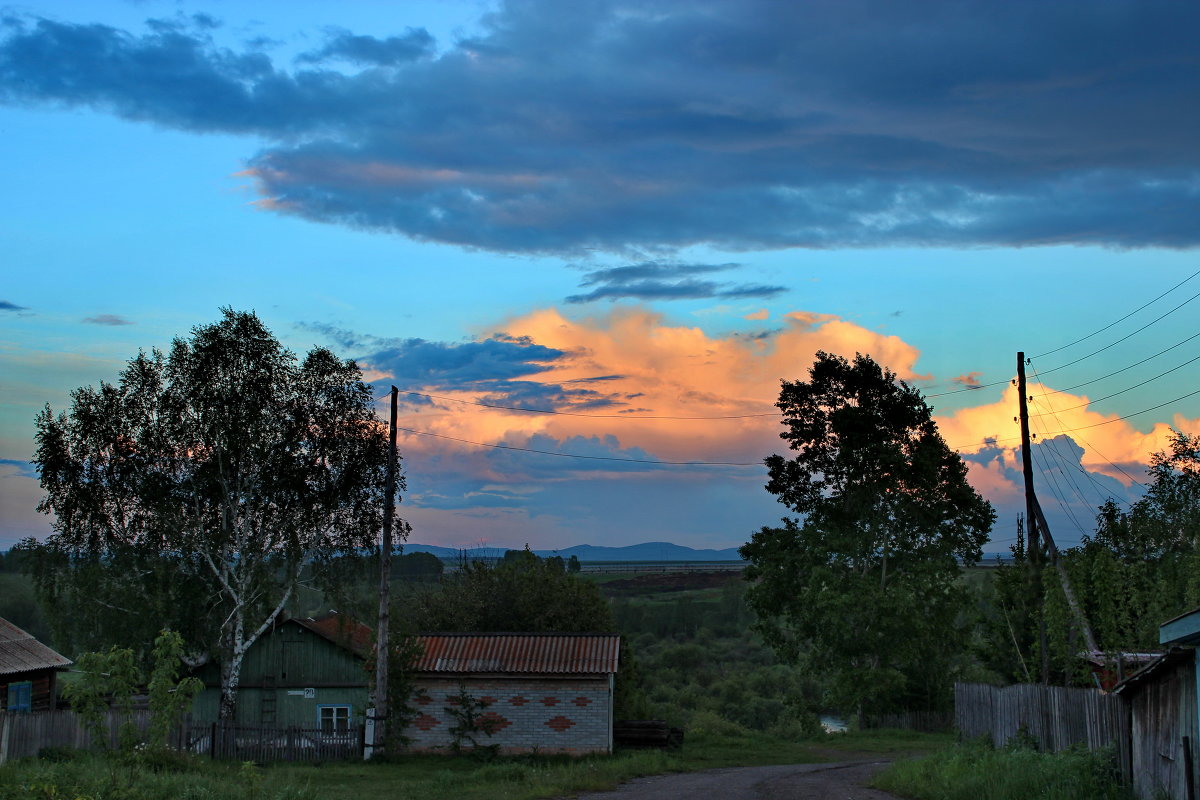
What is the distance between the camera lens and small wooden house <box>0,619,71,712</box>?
3112 centimetres

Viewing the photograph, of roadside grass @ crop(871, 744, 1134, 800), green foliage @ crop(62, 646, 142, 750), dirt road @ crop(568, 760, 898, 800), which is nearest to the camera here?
roadside grass @ crop(871, 744, 1134, 800)

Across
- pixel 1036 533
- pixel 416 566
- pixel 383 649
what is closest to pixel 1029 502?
pixel 1036 533

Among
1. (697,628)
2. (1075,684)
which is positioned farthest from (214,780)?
(697,628)

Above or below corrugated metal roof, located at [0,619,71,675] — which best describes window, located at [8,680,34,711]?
below

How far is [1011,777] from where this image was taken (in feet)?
60.4

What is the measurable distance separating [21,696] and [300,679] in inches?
397

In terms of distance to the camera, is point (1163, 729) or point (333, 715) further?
point (333, 715)

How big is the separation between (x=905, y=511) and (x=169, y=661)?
105ft

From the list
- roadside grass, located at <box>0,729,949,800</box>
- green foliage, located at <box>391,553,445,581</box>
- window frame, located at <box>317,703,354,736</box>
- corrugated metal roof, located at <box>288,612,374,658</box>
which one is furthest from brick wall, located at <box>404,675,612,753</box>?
green foliage, located at <box>391,553,445,581</box>

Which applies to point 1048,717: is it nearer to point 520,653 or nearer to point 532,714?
point 532,714

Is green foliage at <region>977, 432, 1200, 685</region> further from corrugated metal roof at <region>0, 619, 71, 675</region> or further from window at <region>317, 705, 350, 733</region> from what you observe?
corrugated metal roof at <region>0, 619, 71, 675</region>

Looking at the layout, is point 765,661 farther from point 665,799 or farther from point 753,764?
point 665,799

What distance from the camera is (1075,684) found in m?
25.7

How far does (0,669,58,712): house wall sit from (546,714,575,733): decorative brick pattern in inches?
637
